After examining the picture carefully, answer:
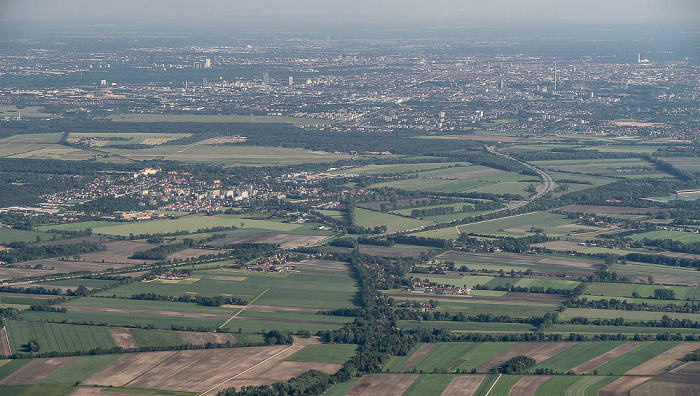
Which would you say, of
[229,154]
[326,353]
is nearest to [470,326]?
[326,353]

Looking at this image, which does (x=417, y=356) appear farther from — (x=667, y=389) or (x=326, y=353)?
(x=667, y=389)

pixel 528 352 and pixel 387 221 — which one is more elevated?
pixel 528 352

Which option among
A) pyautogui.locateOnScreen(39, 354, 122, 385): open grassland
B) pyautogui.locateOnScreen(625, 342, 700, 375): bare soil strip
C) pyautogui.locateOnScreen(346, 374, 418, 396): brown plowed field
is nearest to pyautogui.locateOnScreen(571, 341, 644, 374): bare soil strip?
pyautogui.locateOnScreen(625, 342, 700, 375): bare soil strip

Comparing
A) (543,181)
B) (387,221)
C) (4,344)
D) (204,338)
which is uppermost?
(4,344)

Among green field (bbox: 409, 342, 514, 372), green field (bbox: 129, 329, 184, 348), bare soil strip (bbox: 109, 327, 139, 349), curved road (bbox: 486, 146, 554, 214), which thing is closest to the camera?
green field (bbox: 409, 342, 514, 372)

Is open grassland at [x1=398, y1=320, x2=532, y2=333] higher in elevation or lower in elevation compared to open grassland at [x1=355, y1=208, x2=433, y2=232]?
higher

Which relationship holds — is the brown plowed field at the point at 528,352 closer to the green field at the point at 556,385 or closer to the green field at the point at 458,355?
the green field at the point at 458,355

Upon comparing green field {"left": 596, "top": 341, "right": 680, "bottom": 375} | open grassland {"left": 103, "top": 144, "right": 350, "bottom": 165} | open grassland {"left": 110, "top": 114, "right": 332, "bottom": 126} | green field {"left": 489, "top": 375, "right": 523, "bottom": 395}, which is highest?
green field {"left": 489, "top": 375, "right": 523, "bottom": 395}

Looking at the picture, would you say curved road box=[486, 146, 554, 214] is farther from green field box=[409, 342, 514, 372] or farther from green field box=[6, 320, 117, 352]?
green field box=[6, 320, 117, 352]

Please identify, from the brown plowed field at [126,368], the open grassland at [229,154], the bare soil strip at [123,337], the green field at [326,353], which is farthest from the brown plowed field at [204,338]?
the open grassland at [229,154]
